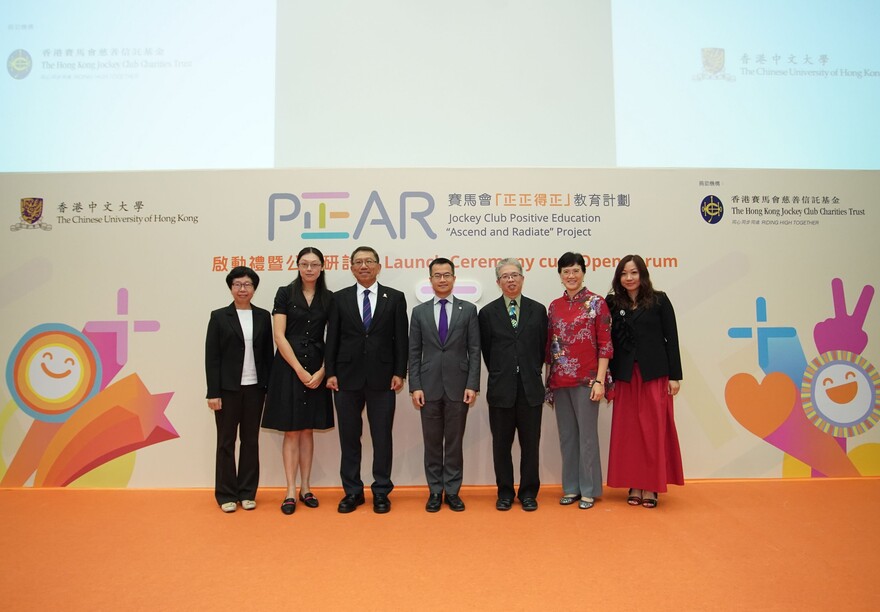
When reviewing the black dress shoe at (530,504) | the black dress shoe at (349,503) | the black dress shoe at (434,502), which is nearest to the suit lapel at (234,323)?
the black dress shoe at (349,503)

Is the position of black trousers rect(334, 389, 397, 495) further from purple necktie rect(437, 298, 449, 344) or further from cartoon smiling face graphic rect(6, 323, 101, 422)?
cartoon smiling face graphic rect(6, 323, 101, 422)

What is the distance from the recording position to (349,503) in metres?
3.37

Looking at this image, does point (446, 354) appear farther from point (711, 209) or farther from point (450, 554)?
point (711, 209)

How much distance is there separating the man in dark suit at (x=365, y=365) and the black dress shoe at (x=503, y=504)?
67 cm

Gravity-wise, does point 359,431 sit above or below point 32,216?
below

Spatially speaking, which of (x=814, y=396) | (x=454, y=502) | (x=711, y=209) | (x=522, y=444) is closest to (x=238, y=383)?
(x=454, y=502)

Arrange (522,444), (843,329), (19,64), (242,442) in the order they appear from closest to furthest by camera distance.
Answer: (522,444) → (242,442) → (843,329) → (19,64)

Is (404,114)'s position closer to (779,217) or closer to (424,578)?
(779,217)

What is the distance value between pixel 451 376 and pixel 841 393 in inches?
117

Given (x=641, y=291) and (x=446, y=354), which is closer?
(x=446, y=354)

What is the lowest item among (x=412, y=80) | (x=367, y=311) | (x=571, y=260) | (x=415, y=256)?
(x=367, y=311)

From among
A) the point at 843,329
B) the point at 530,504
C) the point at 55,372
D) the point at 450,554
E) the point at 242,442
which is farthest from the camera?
the point at 843,329

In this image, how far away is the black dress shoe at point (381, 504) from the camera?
11.0ft

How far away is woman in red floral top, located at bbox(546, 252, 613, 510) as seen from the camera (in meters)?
3.43
